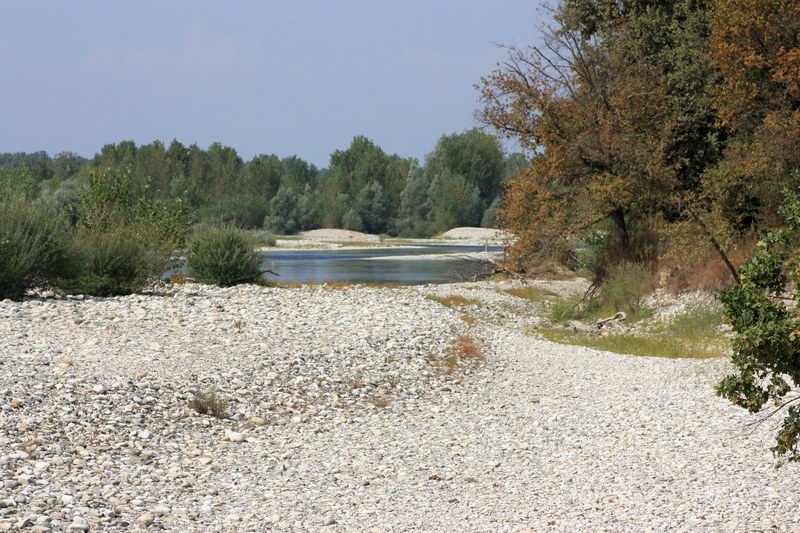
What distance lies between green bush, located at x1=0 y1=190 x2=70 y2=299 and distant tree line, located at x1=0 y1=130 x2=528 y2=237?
6995 cm

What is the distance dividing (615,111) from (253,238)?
9.07 meters

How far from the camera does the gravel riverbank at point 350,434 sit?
6922 millimetres

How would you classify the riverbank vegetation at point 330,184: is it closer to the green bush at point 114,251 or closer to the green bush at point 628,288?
the green bush at point 114,251

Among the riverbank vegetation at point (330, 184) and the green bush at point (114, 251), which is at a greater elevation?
the riverbank vegetation at point (330, 184)

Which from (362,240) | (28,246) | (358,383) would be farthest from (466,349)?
(362,240)

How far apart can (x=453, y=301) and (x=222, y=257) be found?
552 centimetres

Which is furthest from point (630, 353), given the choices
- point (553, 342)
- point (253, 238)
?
point (253, 238)

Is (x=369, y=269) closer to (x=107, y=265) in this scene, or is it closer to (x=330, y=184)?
(x=107, y=265)

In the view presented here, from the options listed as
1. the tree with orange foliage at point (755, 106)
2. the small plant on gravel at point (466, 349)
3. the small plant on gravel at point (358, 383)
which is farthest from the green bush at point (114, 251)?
the tree with orange foliage at point (755, 106)

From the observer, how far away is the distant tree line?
94.6m

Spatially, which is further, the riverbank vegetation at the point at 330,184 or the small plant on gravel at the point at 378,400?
the riverbank vegetation at the point at 330,184

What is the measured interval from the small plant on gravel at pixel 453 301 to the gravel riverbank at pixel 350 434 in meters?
6.77

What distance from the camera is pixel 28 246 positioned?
16.7m

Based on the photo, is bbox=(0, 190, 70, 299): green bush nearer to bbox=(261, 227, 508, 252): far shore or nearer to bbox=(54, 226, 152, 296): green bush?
bbox=(54, 226, 152, 296): green bush
